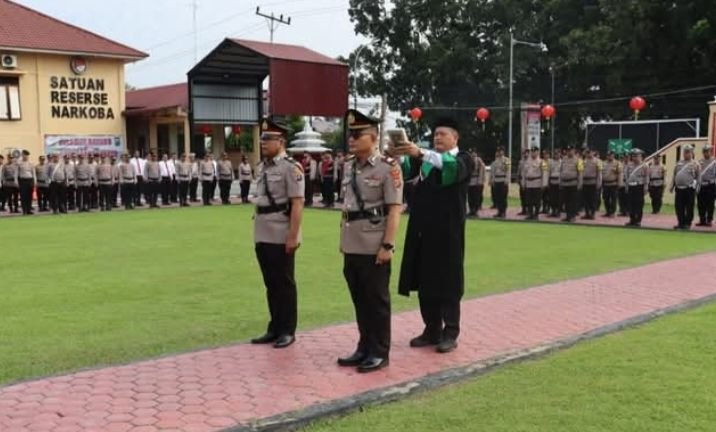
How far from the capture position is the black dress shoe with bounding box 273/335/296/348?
5957 millimetres

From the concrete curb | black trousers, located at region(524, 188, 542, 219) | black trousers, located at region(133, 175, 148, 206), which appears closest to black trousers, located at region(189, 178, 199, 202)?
black trousers, located at region(133, 175, 148, 206)

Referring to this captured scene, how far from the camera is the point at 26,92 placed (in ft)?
96.5

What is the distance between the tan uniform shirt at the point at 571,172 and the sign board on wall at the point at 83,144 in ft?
63.6

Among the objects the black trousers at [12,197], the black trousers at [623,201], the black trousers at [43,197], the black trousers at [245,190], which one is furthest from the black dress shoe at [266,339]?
the black trousers at [245,190]

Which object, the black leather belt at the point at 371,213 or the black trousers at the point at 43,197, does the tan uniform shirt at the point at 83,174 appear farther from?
A: the black leather belt at the point at 371,213

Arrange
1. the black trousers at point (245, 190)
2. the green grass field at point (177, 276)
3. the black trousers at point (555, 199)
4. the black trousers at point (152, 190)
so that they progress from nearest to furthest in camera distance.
→ the green grass field at point (177, 276) → the black trousers at point (555, 199) → the black trousers at point (152, 190) → the black trousers at point (245, 190)

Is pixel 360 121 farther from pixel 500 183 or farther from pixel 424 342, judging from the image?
pixel 500 183

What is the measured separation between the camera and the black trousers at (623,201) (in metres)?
19.2

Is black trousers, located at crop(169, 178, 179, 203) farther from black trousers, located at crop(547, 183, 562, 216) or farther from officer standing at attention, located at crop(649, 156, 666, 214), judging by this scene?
officer standing at attention, located at crop(649, 156, 666, 214)

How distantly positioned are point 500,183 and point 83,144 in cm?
1820

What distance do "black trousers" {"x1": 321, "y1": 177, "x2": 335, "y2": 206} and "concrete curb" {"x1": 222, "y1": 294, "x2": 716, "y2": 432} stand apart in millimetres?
16475

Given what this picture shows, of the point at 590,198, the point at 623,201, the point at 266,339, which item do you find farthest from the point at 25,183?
the point at 266,339

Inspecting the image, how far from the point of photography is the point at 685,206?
Answer: 15734 millimetres

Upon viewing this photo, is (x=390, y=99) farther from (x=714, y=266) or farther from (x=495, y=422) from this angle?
(x=495, y=422)
